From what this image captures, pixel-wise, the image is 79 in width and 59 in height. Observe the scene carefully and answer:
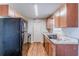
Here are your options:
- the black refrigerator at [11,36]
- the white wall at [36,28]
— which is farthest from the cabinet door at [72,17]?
the black refrigerator at [11,36]

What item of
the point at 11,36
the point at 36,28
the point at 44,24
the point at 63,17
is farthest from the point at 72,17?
the point at 11,36

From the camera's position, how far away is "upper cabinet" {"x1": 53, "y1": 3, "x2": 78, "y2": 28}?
2.27 m

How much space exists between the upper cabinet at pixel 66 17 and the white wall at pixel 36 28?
1.14ft

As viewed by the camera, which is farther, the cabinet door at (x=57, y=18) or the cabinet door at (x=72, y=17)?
the cabinet door at (x=57, y=18)

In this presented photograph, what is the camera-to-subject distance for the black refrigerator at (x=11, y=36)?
2115 millimetres

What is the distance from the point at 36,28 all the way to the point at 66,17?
0.65 metres

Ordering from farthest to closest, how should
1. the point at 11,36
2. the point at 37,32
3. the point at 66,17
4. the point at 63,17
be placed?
the point at 63,17, the point at 66,17, the point at 37,32, the point at 11,36

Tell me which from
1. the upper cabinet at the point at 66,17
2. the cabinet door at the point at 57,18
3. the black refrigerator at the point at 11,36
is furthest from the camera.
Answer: the cabinet door at the point at 57,18

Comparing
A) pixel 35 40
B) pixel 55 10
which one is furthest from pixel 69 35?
pixel 35 40

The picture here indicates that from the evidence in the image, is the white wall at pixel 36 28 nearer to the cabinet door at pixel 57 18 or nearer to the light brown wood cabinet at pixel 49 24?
the light brown wood cabinet at pixel 49 24

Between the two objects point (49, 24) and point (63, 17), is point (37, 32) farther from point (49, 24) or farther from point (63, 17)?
point (63, 17)

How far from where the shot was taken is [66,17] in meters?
2.42

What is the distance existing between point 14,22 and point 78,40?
3.90 ft

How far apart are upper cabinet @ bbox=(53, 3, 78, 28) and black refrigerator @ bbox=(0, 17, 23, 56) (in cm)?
82
